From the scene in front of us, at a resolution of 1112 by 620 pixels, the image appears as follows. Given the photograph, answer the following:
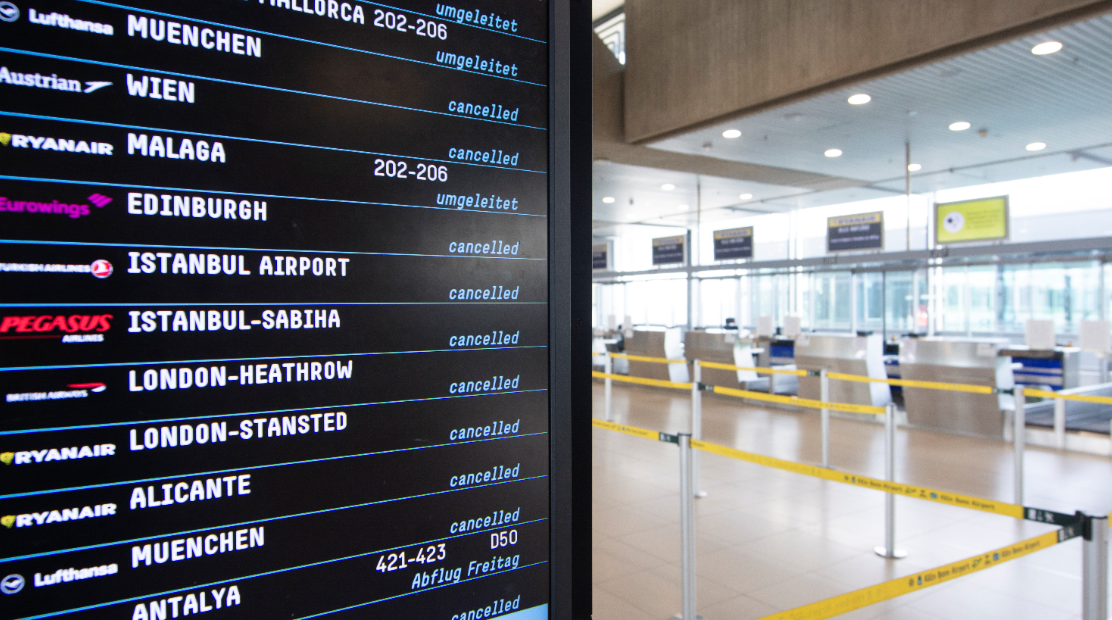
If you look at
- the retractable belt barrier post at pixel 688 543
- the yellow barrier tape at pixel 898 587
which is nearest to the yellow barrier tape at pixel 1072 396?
the yellow barrier tape at pixel 898 587

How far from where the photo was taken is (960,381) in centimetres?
883

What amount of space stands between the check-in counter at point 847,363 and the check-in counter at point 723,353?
4.72 feet

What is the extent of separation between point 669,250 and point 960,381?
994 cm

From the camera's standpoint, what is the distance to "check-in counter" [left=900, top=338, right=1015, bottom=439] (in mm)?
8289

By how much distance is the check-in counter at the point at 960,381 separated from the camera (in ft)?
27.2

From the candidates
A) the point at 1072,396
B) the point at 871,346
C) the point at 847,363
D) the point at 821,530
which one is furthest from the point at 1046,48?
the point at 847,363

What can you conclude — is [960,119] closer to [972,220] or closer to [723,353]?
[972,220]

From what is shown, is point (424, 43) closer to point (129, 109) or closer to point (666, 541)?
point (129, 109)

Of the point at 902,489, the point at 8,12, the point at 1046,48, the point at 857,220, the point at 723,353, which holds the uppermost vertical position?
the point at 1046,48

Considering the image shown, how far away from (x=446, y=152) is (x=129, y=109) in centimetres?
44

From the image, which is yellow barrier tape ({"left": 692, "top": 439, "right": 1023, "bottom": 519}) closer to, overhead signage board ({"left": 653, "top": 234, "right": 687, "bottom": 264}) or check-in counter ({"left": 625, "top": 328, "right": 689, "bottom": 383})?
check-in counter ({"left": 625, "top": 328, "right": 689, "bottom": 383})

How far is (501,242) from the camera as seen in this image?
1.12 m

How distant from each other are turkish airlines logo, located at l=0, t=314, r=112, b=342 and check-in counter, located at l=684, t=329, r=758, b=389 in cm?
1209

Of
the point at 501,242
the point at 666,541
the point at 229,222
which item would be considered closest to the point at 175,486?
the point at 229,222
